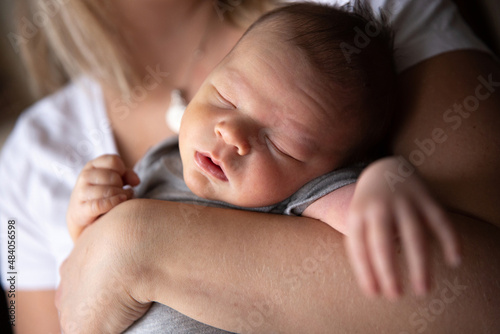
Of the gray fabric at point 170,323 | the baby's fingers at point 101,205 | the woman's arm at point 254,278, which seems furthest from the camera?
the baby's fingers at point 101,205

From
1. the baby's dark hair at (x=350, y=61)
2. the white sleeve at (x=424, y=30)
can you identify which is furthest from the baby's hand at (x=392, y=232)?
the white sleeve at (x=424, y=30)

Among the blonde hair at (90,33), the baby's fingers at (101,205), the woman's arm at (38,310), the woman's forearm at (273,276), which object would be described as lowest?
the woman's arm at (38,310)

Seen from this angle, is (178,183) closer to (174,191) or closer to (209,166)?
(174,191)

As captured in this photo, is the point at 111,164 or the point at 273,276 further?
the point at 111,164

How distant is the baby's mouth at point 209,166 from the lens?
716 millimetres

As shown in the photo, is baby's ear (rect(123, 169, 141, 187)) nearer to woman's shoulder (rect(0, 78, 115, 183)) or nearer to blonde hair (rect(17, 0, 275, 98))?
woman's shoulder (rect(0, 78, 115, 183))

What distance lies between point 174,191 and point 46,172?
0.49 meters

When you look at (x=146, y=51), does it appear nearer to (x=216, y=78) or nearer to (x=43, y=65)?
(x=43, y=65)

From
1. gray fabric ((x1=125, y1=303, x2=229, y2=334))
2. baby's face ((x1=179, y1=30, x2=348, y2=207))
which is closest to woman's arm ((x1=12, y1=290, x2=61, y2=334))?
gray fabric ((x1=125, y1=303, x2=229, y2=334))

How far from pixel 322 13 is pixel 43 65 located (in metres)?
1.01

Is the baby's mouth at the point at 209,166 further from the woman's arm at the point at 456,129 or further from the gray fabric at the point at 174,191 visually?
the woman's arm at the point at 456,129

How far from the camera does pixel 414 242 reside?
0.42m

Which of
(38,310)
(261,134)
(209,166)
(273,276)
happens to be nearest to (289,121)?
(261,134)

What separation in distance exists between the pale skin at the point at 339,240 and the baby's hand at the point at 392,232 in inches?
6.6
